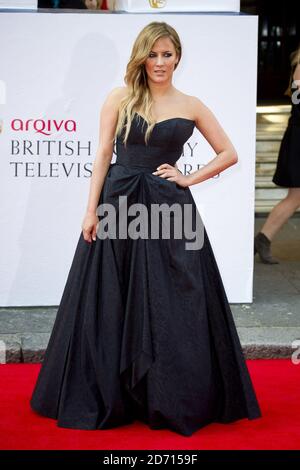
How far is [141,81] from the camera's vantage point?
5195 millimetres

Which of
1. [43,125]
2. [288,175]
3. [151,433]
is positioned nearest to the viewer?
[151,433]

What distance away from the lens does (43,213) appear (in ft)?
22.6

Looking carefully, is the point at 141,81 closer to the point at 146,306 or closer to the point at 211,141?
the point at 211,141

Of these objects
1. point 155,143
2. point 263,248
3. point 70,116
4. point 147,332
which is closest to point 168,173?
point 155,143

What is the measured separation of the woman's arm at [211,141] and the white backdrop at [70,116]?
4.94ft

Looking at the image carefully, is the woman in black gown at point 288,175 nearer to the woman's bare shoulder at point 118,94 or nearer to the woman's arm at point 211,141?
the woman's arm at point 211,141

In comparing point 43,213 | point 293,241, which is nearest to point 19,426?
point 43,213

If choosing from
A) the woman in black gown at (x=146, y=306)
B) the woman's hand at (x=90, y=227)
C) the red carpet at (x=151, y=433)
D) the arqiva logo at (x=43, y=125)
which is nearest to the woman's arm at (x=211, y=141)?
the woman in black gown at (x=146, y=306)

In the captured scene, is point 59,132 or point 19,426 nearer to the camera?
point 19,426

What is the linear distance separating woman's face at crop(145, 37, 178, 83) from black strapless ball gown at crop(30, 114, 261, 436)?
21cm

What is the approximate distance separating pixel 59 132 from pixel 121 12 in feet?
2.68

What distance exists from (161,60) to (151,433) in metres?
1.65

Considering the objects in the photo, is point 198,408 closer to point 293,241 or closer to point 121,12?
point 121,12
